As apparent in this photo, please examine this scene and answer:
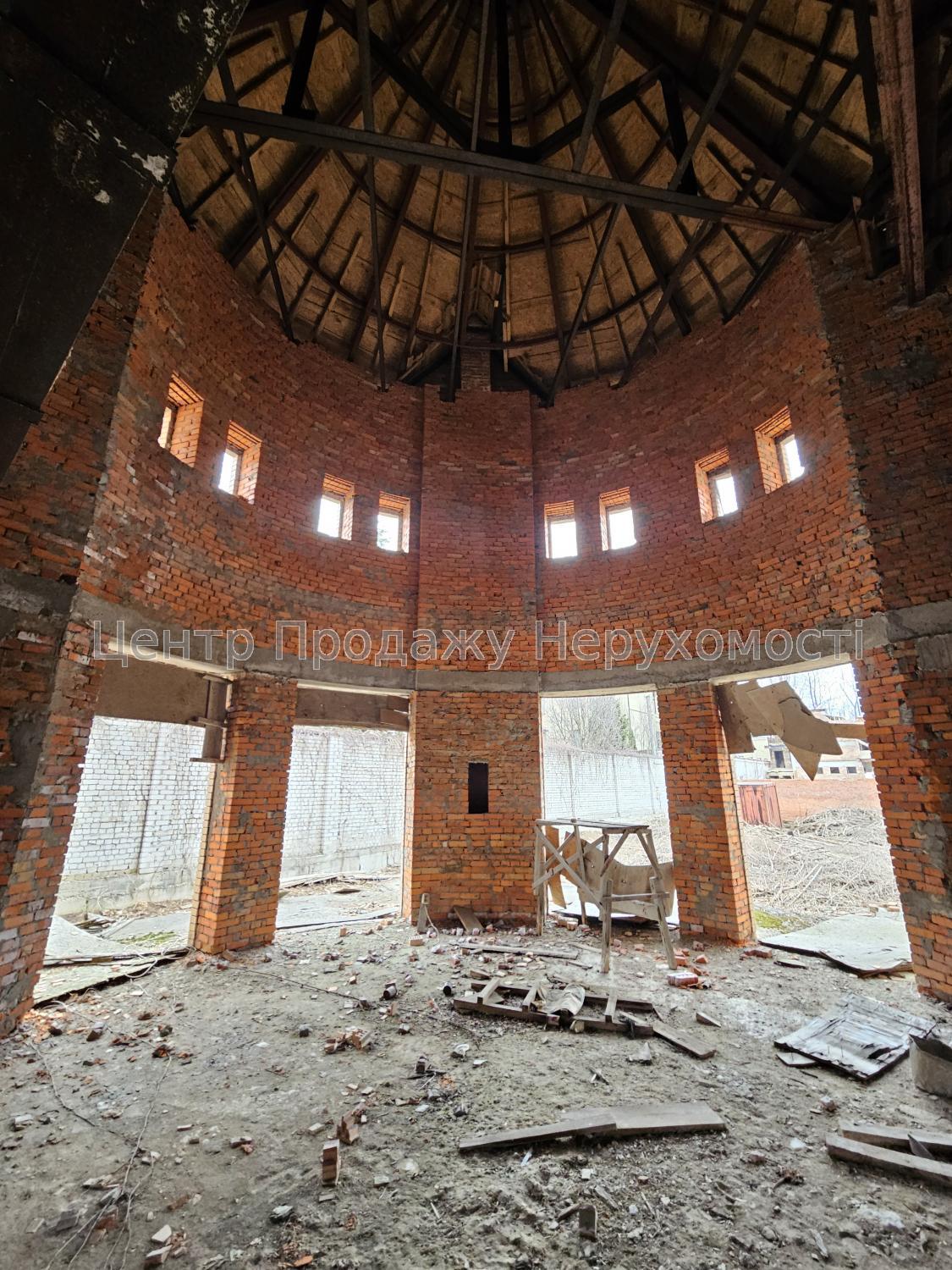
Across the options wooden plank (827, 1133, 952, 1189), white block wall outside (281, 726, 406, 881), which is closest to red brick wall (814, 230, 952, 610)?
wooden plank (827, 1133, 952, 1189)

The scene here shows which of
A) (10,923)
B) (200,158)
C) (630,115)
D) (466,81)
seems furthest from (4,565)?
(630,115)

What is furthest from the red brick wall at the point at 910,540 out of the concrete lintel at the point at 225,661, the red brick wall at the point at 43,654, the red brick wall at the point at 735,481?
the red brick wall at the point at 43,654

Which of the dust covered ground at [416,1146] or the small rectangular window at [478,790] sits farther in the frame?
the small rectangular window at [478,790]

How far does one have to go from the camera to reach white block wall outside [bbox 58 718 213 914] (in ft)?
30.9

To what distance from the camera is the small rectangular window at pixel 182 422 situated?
6762mm

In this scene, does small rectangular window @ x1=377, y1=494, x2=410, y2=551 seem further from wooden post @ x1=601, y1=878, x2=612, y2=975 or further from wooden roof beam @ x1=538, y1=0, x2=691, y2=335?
wooden post @ x1=601, y1=878, x2=612, y2=975

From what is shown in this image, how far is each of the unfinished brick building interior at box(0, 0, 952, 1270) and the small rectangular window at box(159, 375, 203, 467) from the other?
0.21 feet

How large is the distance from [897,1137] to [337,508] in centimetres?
895

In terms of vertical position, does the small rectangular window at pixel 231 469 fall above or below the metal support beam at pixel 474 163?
below

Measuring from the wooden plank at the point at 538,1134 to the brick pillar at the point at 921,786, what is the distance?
157 inches

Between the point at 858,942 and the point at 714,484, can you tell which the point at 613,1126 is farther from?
the point at 714,484

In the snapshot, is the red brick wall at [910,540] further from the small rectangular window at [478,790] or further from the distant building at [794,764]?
the distant building at [794,764]

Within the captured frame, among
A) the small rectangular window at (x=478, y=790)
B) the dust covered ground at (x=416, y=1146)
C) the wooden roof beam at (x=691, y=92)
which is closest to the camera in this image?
the dust covered ground at (x=416, y=1146)

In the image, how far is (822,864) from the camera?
12758mm
